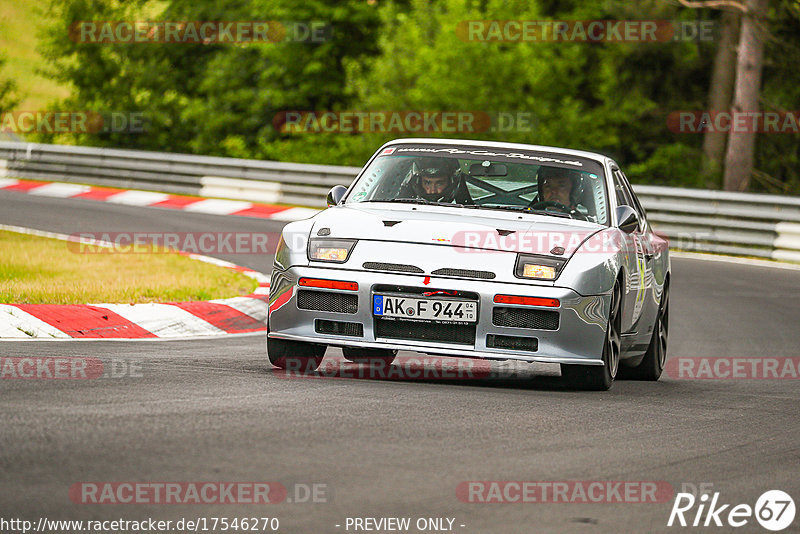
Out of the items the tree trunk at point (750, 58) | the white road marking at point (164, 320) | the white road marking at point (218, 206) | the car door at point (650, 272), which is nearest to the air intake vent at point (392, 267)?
the car door at point (650, 272)

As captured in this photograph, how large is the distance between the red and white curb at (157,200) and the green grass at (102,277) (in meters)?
7.26

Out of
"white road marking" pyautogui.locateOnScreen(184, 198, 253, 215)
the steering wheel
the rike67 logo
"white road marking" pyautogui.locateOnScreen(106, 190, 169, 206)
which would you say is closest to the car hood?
the steering wheel

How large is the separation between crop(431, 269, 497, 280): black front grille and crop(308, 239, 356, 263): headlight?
0.54 metres

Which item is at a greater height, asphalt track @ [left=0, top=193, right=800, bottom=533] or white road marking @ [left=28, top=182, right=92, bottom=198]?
asphalt track @ [left=0, top=193, right=800, bottom=533]

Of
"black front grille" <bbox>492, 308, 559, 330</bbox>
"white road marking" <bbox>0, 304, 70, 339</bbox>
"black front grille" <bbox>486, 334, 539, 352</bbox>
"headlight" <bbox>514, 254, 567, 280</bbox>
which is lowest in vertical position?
"white road marking" <bbox>0, 304, 70, 339</bbox>

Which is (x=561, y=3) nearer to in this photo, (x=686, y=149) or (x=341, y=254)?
(x=686, y=149)

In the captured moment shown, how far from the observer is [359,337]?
24.8ft

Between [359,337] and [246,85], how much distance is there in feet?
108

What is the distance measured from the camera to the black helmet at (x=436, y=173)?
8.70 m

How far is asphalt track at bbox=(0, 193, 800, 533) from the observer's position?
4.61 meters

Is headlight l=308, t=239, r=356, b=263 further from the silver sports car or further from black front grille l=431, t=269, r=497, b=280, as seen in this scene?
black front grille l=431, t=269, r=497, b=280

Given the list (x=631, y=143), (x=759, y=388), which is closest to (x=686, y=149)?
(x=631, y=143)

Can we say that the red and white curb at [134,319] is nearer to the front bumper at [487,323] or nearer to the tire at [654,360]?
the front bumper at [487,323]

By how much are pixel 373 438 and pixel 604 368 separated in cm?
247
